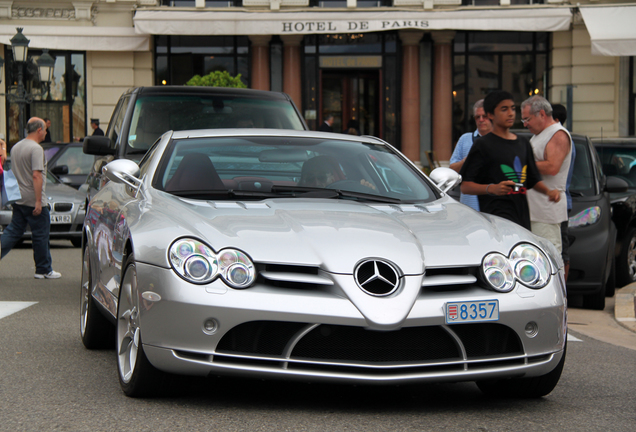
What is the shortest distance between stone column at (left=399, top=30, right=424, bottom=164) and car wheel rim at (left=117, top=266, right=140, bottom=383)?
22339 mm

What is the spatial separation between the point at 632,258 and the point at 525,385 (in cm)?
621

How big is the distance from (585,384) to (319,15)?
69.0 feet

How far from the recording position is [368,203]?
5207mm

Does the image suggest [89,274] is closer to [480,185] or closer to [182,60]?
[480,185]

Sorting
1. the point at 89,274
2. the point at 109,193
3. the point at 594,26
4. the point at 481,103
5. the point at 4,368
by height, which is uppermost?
the point at 594,26

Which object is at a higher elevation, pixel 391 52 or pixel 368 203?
pixel 391 52

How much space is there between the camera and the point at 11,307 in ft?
26.9

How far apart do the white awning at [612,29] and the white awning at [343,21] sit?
2.61ft

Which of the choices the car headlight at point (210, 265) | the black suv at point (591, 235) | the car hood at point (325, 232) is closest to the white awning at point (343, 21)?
the black suv at point (591, 235)

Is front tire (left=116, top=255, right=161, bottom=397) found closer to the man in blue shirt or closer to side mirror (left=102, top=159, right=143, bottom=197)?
side mirror (left=102, top=159, right=143, bottom=197)

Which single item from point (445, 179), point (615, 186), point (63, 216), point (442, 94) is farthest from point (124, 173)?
point (442, 94)

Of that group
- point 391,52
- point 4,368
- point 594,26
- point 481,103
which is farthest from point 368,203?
point 391,52

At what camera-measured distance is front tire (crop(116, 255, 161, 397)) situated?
4.27 m

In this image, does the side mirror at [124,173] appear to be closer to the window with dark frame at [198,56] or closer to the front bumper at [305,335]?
the front bumper at [305,335]
